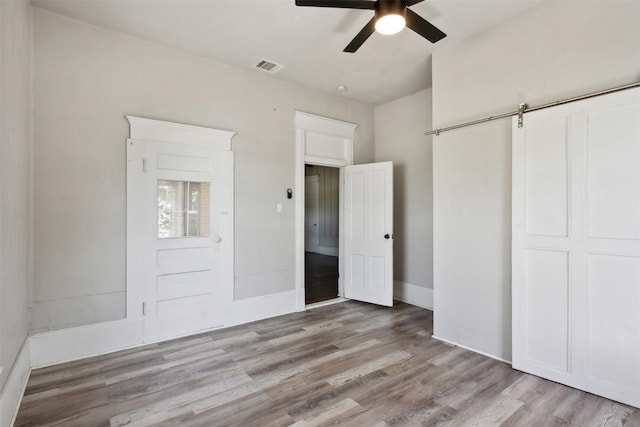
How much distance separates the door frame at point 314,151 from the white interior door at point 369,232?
0.17 metres

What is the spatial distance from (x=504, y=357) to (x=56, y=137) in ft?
14.8

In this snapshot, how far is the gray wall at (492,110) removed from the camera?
2434 millimetres

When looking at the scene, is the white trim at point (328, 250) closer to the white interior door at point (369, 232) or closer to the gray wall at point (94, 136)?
the white interior door at point (369, 232)

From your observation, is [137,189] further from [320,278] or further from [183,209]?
[320,278]

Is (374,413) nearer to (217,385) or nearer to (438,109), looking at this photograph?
(217,385)

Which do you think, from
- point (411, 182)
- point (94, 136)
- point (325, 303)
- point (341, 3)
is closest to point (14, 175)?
point (94, 136)

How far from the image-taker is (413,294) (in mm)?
4738

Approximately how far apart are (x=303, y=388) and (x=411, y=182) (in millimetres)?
3281

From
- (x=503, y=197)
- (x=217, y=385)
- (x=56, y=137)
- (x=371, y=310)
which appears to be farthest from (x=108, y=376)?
(x=503, y=197)

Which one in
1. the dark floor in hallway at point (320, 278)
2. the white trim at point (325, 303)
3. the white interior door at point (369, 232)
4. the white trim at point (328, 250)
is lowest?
the white trim at point (325, 303)

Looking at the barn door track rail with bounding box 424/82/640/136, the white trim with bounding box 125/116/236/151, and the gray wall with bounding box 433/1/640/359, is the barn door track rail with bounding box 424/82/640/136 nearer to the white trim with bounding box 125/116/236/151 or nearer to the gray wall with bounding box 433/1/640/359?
the gray wall with bounding box 433/1/640/359

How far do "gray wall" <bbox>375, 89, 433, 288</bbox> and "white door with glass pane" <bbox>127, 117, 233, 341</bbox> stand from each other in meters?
2.55

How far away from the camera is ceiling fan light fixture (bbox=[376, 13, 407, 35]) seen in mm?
2205

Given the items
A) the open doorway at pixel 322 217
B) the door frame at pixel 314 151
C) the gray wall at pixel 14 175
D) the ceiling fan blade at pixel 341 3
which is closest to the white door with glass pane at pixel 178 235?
the gray wall at pixel 14 175
